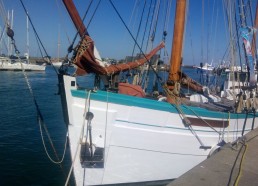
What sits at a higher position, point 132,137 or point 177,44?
point 177,44

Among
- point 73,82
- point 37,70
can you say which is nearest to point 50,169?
point 73,82

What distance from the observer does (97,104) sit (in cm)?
696

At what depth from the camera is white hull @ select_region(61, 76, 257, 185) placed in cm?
697

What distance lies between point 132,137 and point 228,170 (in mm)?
2778

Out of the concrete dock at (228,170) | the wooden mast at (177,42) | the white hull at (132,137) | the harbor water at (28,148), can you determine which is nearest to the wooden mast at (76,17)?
the white hull at (132,137)

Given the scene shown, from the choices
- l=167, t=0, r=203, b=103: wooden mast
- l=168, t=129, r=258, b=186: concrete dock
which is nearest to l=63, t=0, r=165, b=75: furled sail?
l=167, t=0, r=203, b=103: wooden mast

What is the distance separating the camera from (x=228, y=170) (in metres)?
5.27

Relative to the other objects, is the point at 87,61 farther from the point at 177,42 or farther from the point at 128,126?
the point at 177,42

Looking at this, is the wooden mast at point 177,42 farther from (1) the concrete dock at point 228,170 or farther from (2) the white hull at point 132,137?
(1) the concrete dock at point 228,170

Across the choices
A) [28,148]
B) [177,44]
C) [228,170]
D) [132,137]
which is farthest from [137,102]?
[28,148]

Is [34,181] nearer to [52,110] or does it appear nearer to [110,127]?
[110,127]

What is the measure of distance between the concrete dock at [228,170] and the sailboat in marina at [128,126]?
1.55 m

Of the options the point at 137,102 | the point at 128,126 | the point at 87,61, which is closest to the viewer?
the point at 87,61

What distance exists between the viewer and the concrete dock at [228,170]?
4.70 meters
